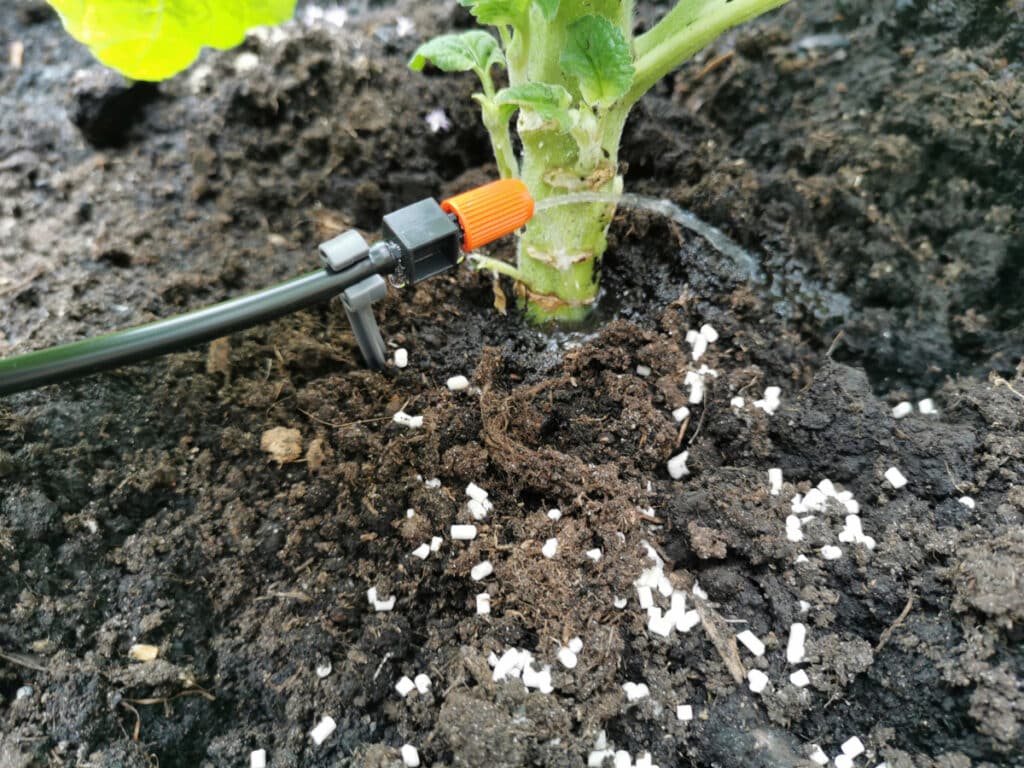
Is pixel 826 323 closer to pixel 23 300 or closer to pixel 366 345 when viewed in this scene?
pixel 366 345

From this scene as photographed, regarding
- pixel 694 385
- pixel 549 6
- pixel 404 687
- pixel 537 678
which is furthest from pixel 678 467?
pixel 549 6

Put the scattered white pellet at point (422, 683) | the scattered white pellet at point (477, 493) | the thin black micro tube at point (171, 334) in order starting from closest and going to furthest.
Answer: the thin black micro tube at point (171, 334) < the scattered white pellet at point (422, 683) < the scattered white pellet at point (477, 493)

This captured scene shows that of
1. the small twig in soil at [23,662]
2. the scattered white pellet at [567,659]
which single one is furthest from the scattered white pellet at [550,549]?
the small twig in soil at [23,662]

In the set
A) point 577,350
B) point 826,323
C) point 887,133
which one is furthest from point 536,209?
point 887,133

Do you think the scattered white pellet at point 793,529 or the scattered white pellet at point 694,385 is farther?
the scattered white pellet at point 694,385

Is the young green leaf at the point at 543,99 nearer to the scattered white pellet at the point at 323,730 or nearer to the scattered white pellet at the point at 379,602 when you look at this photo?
the scattered white pellet at the point at 379,602

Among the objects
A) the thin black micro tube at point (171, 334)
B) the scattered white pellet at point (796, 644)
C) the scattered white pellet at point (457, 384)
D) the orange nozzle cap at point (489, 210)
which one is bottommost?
the scattered white pellet at point (796, 644)

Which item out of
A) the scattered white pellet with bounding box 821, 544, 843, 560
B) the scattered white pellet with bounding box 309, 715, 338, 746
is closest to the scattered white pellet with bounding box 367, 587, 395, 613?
the scattered white pellet with bounding box 309, 715, 338, 746
